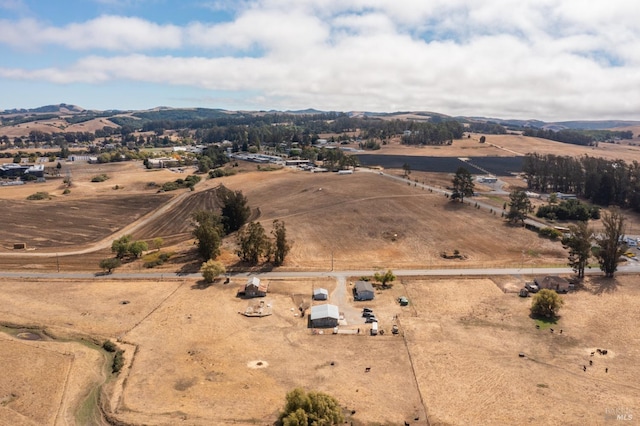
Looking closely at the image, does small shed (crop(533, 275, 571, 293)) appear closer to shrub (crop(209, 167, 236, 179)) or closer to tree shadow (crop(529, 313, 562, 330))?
tree shadow (crop(529, 313, 562, 330))

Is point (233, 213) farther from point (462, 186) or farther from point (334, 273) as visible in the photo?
point (462, 186)

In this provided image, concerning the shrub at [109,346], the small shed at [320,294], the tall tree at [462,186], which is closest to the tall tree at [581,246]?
the small shed at [320,294]

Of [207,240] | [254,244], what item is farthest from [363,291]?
[207,240]

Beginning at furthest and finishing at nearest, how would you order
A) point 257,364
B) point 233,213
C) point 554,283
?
1. point 233,213
2. point 554,283
3. point 257,364

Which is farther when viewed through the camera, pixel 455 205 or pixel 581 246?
pixel 455 205

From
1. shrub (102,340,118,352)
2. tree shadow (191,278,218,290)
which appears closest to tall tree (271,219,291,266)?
tree shadow (191,278,218,290)

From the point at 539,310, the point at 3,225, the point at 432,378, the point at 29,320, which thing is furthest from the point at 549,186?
the point at 3,225

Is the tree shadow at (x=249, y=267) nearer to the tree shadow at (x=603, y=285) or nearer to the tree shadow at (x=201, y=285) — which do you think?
the tree shadow at (x=201, y=285)

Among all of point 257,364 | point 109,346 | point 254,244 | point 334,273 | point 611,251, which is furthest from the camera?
point 254,244
